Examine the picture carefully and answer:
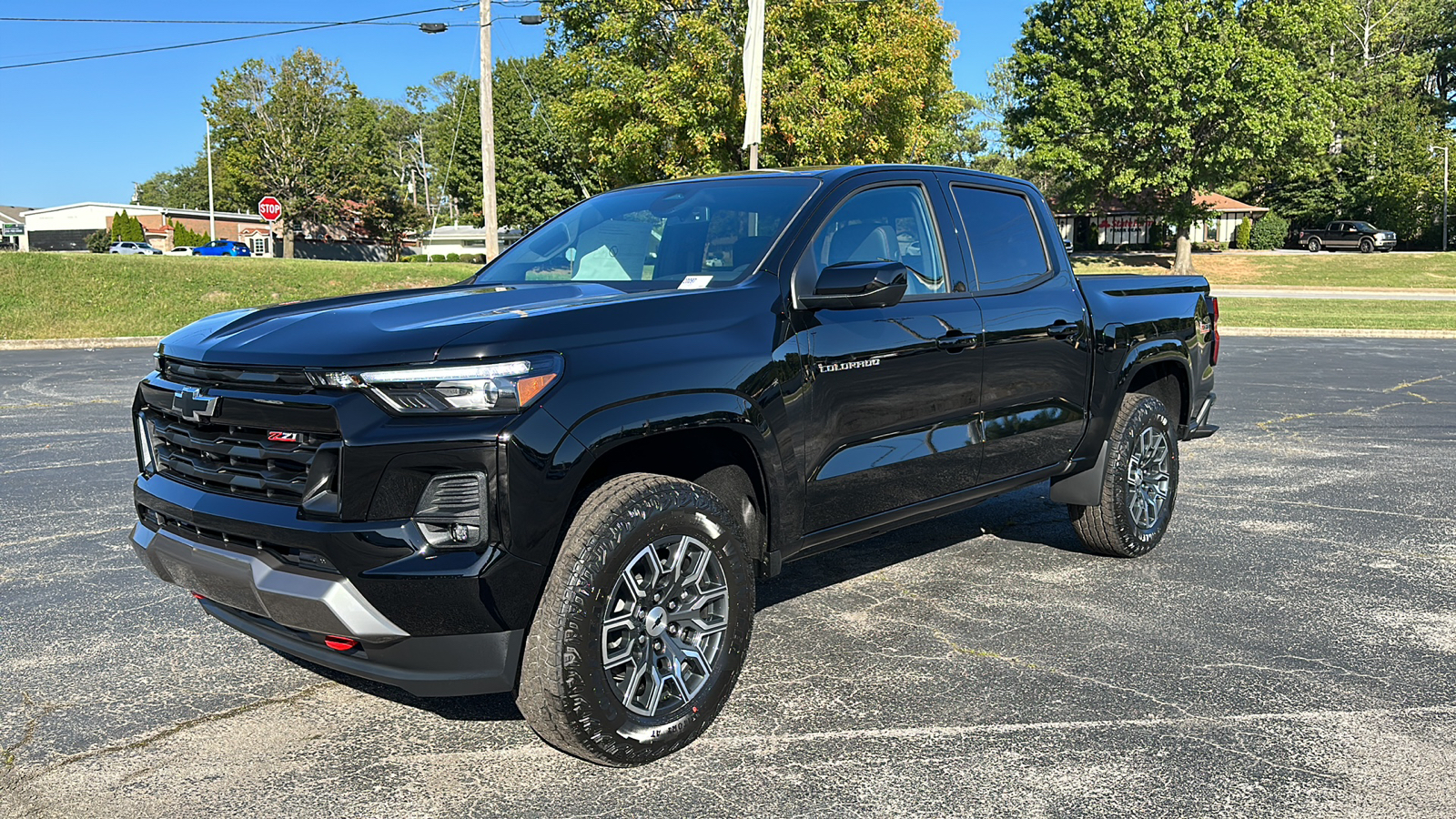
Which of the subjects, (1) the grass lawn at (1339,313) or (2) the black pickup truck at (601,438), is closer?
(2) the black pickup truck at (601,438)

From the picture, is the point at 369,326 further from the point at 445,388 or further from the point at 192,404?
the point at 192,404

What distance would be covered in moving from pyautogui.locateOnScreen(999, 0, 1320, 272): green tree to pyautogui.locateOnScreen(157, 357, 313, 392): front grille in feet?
161

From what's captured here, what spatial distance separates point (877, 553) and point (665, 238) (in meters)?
2.45

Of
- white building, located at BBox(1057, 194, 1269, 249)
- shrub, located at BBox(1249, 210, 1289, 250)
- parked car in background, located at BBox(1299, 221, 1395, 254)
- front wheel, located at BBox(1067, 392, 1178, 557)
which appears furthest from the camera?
white building, located at BBox(1057, 194, 1269, 249)

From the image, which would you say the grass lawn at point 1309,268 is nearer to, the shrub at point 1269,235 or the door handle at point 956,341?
the shrub at point 1269,235

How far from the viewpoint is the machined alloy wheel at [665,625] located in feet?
11.5

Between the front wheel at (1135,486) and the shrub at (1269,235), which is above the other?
the shrub at (1269,235)

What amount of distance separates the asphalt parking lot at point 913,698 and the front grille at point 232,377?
3.92ft

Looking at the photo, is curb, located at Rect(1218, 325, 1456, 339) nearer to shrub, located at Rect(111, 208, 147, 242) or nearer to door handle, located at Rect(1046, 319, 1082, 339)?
door handle, located at Rect(1046, 319, 1082, 339)

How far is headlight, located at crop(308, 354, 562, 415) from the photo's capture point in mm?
3176

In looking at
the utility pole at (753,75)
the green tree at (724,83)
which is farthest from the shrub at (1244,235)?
the utility pole at (753,75)

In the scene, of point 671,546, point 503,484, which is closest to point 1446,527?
point 671,546

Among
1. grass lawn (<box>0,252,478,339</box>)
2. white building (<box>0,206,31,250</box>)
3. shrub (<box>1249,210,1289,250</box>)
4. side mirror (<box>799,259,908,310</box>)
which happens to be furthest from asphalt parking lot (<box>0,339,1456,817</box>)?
shrub (<box>1249,210,1289,250</box>)

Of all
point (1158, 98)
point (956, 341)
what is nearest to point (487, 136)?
point (956, 341)
